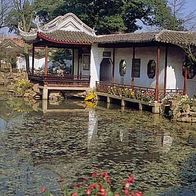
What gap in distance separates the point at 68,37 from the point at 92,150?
14161mm

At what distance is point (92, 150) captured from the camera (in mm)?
10359

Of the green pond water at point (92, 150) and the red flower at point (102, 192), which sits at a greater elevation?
the red flower at point (102, 192)

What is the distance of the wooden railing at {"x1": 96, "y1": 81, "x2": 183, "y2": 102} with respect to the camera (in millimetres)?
18609

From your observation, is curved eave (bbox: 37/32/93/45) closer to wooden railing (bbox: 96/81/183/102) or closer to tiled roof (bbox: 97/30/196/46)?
wooden railing (bbox: 96/81/183/102)

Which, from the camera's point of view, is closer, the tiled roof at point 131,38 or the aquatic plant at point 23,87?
the tiled roof at point 131,38

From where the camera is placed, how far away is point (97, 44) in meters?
24.7

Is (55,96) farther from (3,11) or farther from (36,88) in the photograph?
(3,11)

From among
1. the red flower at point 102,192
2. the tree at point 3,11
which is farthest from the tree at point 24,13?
the red flower at point 102,192

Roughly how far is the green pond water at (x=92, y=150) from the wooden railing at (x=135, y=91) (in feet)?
4.11

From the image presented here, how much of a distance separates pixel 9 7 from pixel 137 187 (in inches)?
1454

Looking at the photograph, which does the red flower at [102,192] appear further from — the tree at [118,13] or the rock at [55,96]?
the tree at [118,13]

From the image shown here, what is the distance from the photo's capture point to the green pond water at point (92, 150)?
7.65 metres

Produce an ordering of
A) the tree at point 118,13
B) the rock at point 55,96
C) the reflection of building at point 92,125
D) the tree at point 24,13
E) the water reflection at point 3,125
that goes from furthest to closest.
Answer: the tree at point 24,13 → the tree at point 118,13 → the rock at point 55,96 → the water reflection at point 3,125 → the reflection of building at point 92,125

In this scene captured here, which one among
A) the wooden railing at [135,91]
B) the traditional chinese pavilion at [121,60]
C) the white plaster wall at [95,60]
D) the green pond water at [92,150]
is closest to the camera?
the green pond water at [92,150]
